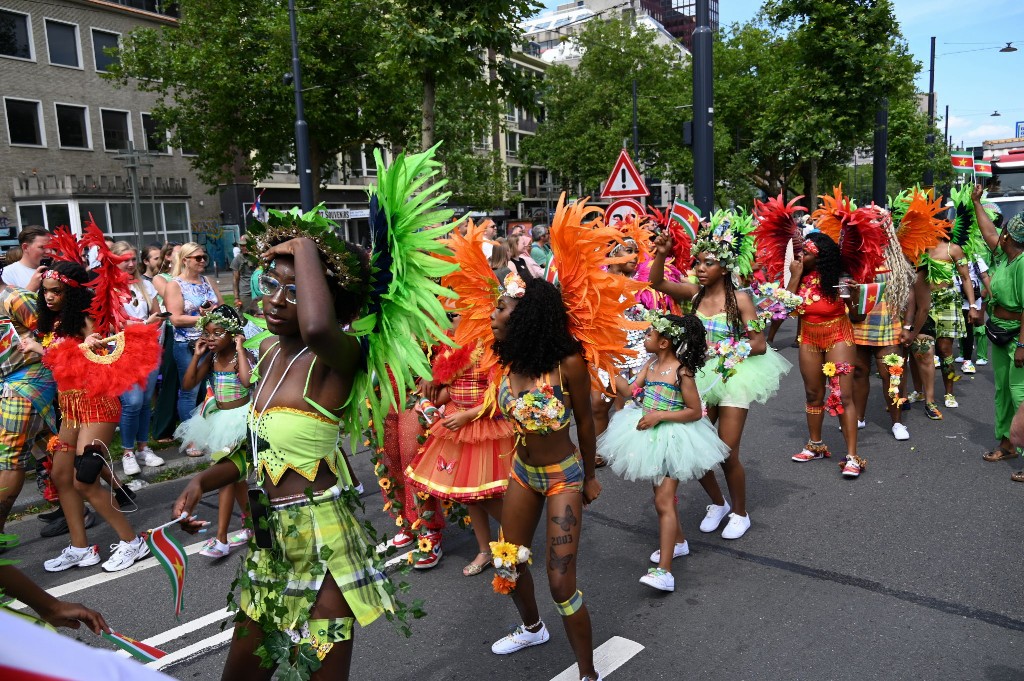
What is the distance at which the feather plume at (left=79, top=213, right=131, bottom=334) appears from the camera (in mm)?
5477

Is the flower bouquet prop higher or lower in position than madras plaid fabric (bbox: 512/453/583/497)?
lower

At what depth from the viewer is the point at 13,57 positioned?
95.9 ft

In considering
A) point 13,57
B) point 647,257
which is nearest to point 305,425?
point 647,257

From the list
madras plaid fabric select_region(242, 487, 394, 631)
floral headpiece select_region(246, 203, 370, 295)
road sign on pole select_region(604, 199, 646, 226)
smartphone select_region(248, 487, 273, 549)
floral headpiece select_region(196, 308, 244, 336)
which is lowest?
madras plaid fabric select_region(242, 487, 394, 631)

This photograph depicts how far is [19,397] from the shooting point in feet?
16.9

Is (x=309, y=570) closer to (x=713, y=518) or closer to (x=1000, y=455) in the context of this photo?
(x=713, y=518)

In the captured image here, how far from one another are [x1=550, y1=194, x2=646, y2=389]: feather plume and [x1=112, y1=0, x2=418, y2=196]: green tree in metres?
19.0

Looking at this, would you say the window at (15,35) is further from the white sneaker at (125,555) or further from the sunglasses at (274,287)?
the sunglasses at (274,287)

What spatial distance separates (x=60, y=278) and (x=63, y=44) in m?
32.1

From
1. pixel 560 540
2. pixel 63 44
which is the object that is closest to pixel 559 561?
pixel 560 540

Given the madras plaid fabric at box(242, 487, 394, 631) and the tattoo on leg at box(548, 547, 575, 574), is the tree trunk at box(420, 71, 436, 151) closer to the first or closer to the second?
the tattoo on leg at box(548, 547, 575, 574)

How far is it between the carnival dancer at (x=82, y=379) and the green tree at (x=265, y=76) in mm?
17335

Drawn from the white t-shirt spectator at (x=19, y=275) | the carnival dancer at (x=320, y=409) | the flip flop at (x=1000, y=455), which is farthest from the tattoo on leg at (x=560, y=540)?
the white t-shirt spectator at (x=19, y=275)

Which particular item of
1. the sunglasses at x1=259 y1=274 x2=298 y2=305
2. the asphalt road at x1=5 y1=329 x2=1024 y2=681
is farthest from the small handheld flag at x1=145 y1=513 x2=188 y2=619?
the asphalt road at x1=5 y1=329 x2=1024 y2=681
